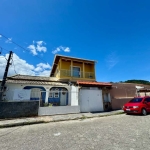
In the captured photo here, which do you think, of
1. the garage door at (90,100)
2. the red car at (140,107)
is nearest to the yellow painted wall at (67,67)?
the garage door at (90,100)

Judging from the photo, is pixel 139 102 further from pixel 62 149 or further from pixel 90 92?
pixel 62 149

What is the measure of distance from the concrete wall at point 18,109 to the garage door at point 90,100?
15.7 ft

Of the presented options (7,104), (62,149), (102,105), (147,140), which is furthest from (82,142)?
(102,105)

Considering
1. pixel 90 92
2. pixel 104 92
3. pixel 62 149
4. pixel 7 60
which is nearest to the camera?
pixel 62 149

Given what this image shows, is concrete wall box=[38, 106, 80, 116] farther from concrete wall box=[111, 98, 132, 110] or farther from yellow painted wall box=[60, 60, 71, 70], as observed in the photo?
yellow painted wall box=[60, 60, 71, 70]

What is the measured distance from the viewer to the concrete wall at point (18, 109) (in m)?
8.46

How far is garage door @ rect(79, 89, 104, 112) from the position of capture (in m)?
11.7

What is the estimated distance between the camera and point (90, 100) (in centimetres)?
1219

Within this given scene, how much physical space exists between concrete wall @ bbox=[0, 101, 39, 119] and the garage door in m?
4.78

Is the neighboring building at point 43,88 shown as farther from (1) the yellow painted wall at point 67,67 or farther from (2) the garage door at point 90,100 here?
(2) the garage door at point 90,100

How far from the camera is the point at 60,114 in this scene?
10.4m

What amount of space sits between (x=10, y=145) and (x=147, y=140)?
5.32m

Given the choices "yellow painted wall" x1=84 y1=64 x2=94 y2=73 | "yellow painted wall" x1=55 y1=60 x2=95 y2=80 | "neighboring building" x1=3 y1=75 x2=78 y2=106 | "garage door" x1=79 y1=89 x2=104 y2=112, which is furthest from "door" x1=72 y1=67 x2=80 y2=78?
"garage door" x1=79 y1=89 x2=104 y2=112

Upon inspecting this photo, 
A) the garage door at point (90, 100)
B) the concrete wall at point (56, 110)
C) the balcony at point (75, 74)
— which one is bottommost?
the concrete wall at point (56, 110)
